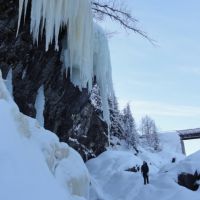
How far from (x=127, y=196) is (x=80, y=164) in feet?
35.6

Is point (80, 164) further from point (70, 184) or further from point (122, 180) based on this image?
point (122, 180)

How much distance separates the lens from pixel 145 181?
671 inches

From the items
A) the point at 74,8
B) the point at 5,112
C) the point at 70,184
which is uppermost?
the point at 74,8

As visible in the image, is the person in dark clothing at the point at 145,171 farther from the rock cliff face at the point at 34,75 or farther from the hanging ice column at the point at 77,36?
the hanging ice column at the point at 77,36

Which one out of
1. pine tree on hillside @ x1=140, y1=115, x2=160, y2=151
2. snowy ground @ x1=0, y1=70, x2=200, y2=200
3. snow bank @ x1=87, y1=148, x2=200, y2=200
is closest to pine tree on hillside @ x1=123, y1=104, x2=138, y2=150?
pine tree on hillside @ x1=140, y1=115, x2=160, y2=151

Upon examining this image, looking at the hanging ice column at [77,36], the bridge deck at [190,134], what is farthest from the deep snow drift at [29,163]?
the bridge deck at [190,134]

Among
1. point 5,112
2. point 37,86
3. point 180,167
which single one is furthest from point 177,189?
point 5,112

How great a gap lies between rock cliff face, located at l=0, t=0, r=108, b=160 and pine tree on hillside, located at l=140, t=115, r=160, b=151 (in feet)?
158

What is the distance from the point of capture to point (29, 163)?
151 inches

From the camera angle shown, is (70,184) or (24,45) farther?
(24,45)

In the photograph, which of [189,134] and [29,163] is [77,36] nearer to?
[29,163]

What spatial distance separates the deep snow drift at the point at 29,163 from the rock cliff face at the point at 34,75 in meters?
3.09

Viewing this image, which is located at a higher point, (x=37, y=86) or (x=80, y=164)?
(x=37, y=86)

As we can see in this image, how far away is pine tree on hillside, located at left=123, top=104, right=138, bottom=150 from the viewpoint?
43.2m
